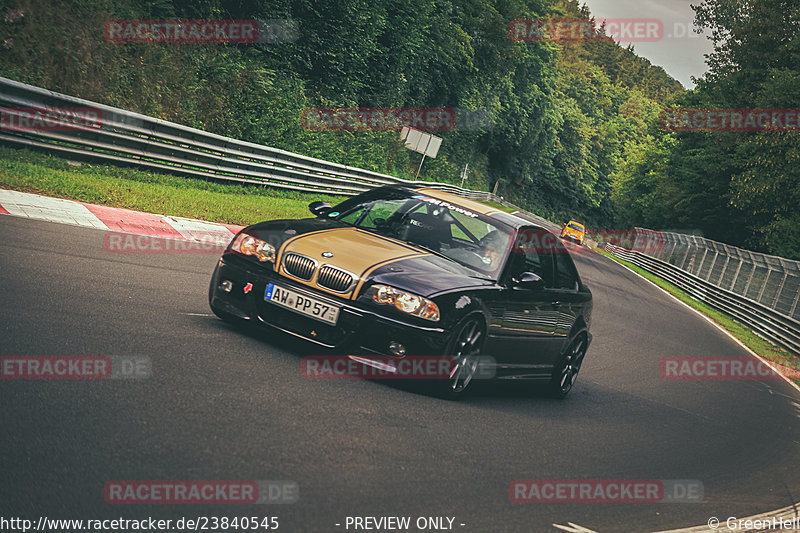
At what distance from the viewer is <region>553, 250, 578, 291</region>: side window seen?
8.53m

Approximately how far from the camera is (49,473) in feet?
12.0

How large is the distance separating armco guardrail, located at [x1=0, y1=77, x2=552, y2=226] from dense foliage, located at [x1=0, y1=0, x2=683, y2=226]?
1.91 meters

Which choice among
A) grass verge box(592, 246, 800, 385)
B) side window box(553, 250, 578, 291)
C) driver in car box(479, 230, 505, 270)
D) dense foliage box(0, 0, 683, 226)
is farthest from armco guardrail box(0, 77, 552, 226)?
grass verge box(592, 246, 800, 385)

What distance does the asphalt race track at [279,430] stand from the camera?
400 cm

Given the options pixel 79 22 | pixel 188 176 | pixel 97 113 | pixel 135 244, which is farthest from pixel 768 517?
pixel 79 22

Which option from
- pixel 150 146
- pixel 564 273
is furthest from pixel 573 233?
pixel 564 273

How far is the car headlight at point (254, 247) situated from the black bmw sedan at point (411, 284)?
11 millimetres

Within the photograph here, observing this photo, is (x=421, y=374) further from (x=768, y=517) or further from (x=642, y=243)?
(x=642, y=243)

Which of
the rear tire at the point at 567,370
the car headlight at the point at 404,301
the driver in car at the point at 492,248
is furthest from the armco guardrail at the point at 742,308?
the car headlight at the point at 404,301

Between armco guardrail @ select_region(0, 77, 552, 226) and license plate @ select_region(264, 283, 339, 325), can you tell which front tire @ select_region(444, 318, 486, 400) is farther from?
armco guardrail @ select_region(0, 77, 552, 226)

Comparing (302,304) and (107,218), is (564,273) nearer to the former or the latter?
(302,304)

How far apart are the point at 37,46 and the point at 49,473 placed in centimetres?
1616

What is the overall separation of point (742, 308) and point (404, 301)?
25.1 meters

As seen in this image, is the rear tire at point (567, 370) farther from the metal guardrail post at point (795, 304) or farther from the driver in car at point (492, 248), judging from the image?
the metal guardrail post at point (795, 304)
